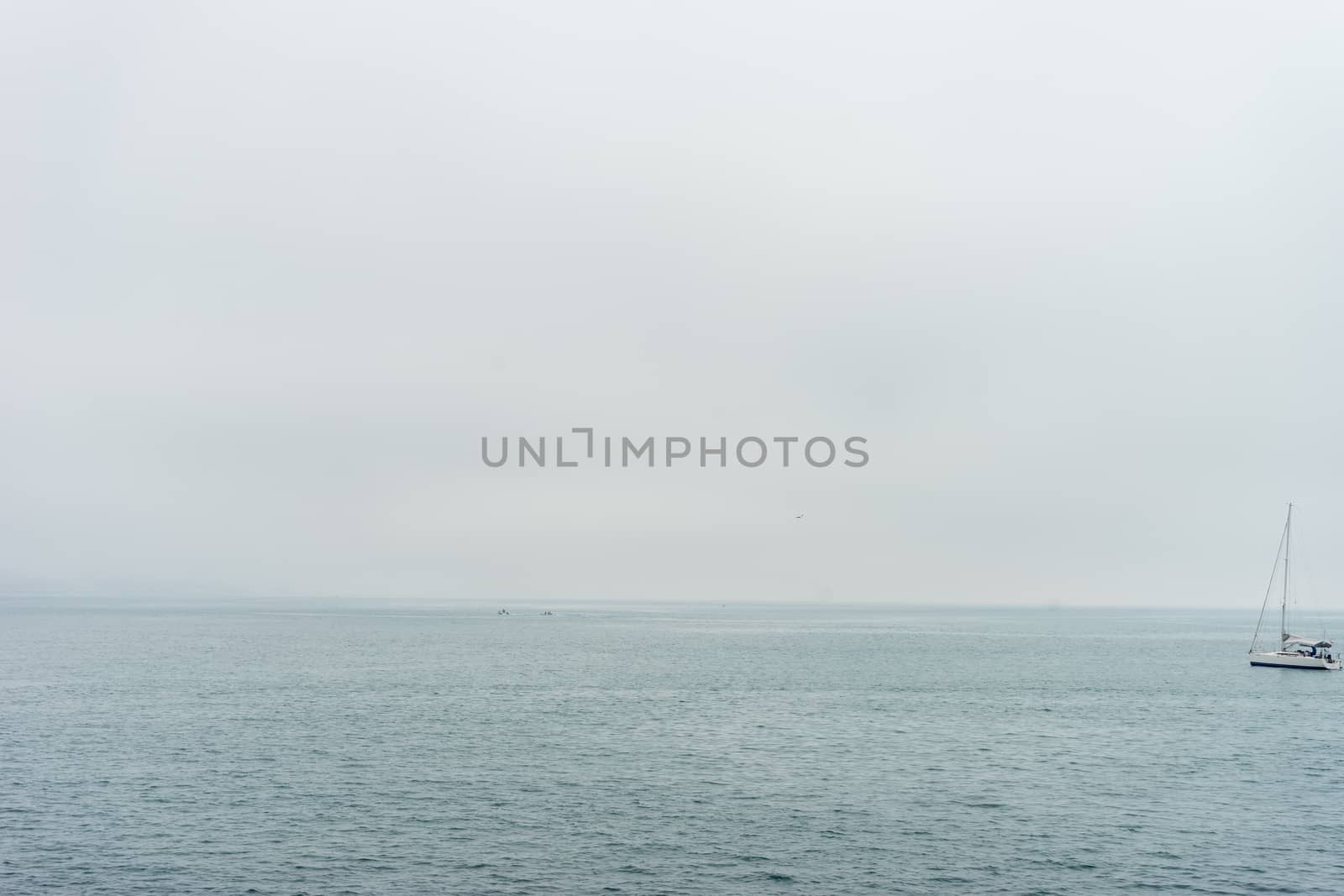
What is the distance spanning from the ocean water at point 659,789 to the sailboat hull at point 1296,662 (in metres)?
35.3

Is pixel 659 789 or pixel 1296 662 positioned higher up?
pixel 659 789

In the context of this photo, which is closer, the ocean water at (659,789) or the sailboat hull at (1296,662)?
the ocean water at (659,789)

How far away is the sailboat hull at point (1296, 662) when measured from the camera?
15812cm

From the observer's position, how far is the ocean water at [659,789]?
52.2 meters

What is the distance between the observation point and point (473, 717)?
10138 centimetres

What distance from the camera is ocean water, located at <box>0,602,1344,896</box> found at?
52156mm

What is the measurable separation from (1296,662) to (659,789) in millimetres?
133947

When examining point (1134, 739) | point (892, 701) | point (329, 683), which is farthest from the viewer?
point (329, 683)

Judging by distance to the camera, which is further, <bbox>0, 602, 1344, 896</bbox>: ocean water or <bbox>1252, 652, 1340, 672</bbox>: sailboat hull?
<bbox>1252, 652, 1340, 672</bbox>: sailboat hull

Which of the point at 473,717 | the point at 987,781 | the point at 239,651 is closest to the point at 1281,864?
the point at 987,781

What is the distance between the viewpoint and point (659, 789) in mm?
70062

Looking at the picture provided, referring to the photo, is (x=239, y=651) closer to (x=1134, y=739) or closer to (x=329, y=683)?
(x=329, y=683)

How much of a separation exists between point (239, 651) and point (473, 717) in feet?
357

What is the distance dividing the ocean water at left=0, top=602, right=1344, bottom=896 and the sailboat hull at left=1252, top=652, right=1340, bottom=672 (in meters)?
35.3
